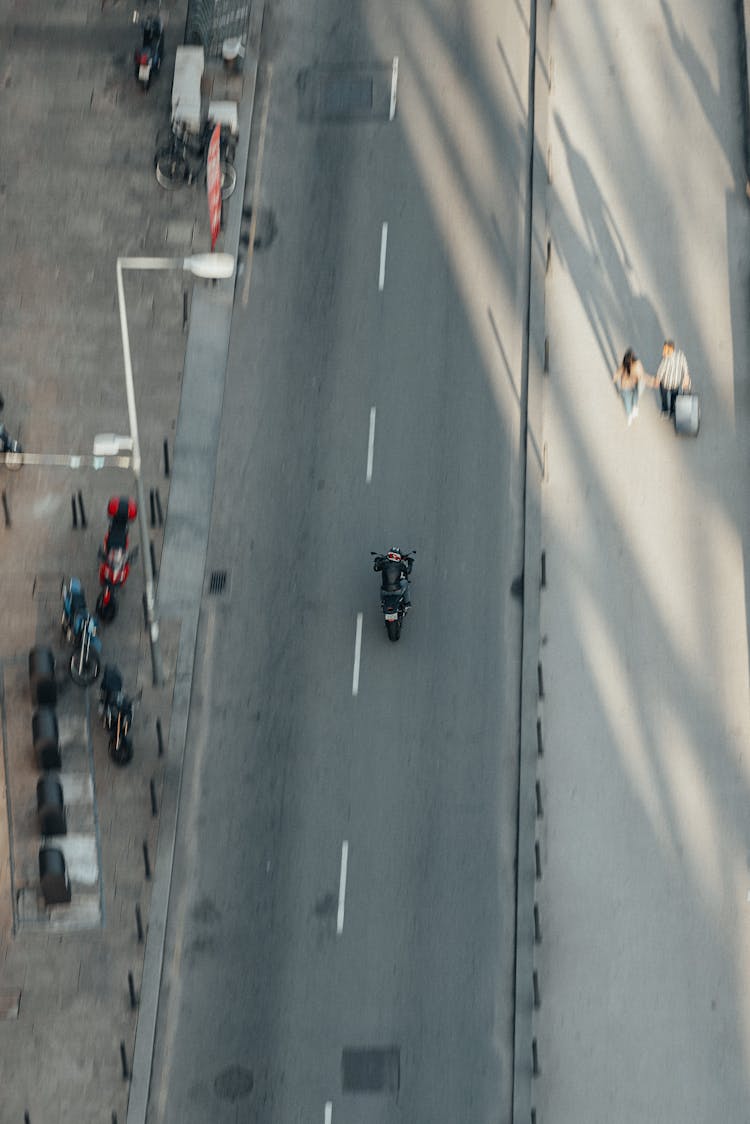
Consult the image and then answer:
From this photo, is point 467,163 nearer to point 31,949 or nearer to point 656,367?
point 656,367

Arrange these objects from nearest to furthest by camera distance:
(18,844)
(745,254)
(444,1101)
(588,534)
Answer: (444,1101), (18,844), (588,534), (745,254)

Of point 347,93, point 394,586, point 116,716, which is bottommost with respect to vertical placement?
point 116,716

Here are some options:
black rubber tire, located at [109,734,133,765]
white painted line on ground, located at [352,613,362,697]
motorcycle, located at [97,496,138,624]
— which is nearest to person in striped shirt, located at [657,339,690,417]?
white painted line on ground, located at [352,613,362,697]

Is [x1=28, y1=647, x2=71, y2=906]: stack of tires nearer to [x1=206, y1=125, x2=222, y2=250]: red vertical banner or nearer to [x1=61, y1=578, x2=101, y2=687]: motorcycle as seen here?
[x1=61, y1=578, x2=101, y2=687]: motorcycle

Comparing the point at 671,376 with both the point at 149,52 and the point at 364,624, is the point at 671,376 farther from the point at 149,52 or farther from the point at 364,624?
the point at 149,52

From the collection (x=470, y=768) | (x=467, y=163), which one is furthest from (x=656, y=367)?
(x=470, y=768)

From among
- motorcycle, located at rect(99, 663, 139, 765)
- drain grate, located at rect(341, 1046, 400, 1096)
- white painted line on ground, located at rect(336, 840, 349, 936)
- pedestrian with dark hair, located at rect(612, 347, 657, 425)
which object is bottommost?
drain grate, located at rect(341, 1046, 400, 1096)

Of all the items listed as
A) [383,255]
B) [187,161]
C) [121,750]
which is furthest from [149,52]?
[121,750]
